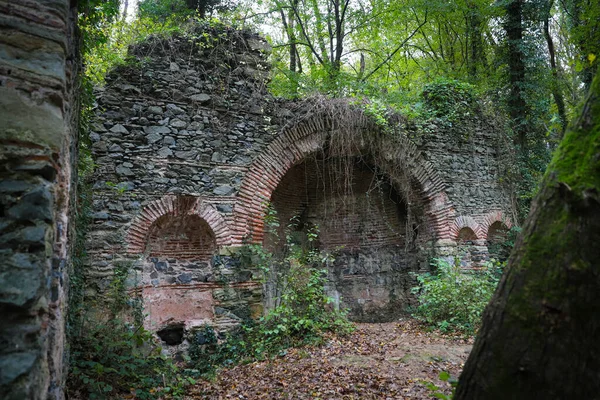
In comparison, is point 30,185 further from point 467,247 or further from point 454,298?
point 467,247

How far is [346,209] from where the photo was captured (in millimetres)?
9195

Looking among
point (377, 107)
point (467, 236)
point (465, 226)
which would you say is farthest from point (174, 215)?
point (467, 236)

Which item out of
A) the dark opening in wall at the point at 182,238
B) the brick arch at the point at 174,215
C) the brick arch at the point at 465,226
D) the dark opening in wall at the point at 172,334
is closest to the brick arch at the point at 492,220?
the brick arch at the point at 465,226

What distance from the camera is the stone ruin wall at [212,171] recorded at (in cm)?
579

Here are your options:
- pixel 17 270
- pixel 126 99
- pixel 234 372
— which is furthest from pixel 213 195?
pixel 17 270

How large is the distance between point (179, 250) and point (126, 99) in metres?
2.44

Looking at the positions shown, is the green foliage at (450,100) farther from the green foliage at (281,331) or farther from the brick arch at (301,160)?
the green foliage at (281,331)

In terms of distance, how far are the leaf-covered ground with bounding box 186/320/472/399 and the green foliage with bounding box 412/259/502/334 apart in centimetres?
61

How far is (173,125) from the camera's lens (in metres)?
6.16

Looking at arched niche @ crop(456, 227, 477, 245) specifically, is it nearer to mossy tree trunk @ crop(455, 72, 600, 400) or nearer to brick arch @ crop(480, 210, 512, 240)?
brick arch @ crop(480, 210, 512, 240)

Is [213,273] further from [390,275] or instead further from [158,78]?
[390,275]

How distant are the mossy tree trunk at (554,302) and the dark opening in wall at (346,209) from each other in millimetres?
7043

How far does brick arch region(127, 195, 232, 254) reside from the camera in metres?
5.71

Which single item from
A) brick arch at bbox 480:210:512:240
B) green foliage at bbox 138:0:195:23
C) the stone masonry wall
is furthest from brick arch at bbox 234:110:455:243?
green foliage at bbox 138:0:195:23
